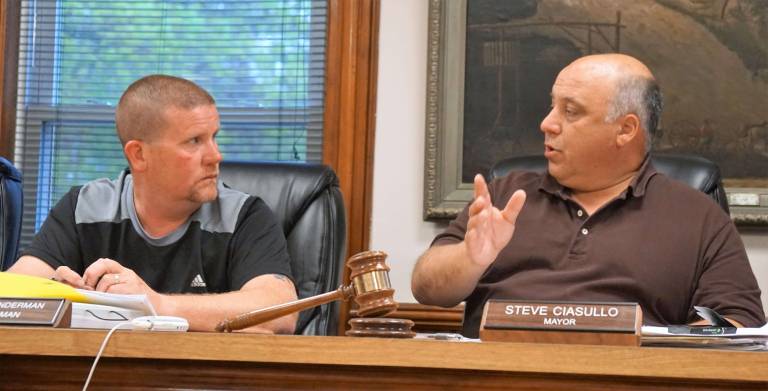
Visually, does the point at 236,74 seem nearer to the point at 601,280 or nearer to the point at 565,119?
the point at 565,119

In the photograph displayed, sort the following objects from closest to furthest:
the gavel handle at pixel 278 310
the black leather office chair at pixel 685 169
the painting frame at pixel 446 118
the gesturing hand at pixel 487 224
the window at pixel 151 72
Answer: the gavel handle at pixel 278 310, the gesturing hand at pixel 487 224, the black leather office chair at pixel 685 169, the painting frame at pixel 446 118, the window at pixel 151 72

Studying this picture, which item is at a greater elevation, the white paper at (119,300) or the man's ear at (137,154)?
the man's ear at (137,154)

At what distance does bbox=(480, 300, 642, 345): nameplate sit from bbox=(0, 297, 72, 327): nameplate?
529 mm

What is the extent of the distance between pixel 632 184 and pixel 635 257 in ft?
0.62

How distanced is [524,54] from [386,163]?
497 mm

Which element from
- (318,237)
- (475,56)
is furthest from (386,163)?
(318,237)

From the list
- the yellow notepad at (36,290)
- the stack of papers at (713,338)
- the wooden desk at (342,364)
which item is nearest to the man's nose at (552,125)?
the stack of papers at (713,338)

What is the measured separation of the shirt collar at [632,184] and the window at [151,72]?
102cm

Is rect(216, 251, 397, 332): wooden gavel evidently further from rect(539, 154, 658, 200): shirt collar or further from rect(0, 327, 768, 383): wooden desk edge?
rect(539, 154, 658, 200): shirt collar

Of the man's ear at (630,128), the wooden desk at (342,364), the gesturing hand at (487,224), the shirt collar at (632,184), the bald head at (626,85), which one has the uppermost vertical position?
the bald head at (626,85)

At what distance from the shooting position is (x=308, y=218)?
251 centimetres

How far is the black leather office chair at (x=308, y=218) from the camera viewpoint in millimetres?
2445

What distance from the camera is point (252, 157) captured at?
333cm

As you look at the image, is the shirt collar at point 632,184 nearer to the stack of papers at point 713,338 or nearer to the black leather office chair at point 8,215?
the stack of papers at point 713,338
